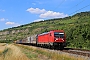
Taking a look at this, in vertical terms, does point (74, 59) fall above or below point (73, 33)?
below

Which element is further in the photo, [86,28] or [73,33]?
[73,33]

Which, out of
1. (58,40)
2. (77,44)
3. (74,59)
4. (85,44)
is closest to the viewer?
(74,59)

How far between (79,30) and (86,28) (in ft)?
14.0

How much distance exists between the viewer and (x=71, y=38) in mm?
63344

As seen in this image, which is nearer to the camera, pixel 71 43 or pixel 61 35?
pixel 61 35

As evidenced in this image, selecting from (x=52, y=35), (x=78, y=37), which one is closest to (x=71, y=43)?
(x=78, y=37)

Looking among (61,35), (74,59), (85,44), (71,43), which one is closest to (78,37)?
(71,43)

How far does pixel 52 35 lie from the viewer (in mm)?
39750

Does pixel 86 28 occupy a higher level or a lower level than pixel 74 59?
higher

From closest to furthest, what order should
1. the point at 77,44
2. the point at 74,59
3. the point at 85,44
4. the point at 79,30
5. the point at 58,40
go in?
1. the point at 74,59
2. the point at 58,40
3. the point at 85,44
4. the point at 77,44
5. the point at 79,30

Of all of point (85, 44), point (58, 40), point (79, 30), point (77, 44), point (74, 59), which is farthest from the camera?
point (79, 30)

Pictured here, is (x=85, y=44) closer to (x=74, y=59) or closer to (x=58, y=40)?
(x=58, y=40)

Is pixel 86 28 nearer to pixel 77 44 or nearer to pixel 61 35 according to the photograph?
pixel 77 44

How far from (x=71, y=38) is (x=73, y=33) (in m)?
1.57
